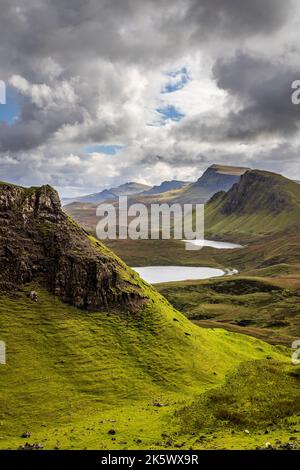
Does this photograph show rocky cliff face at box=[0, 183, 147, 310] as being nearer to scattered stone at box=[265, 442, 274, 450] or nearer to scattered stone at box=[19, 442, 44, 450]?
scattered stone at box=[19, 442, 44, 450]

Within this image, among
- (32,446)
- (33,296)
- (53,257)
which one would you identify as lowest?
(32,446)

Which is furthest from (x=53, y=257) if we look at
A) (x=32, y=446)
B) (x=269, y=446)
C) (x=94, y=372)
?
(x=269, y=446)

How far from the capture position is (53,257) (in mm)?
85000

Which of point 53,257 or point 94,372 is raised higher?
point 53,257

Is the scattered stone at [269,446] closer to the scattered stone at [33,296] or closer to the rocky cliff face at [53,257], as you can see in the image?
the rocky cliff face at [53,257]

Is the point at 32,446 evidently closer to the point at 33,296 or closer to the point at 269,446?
the point at 269,446

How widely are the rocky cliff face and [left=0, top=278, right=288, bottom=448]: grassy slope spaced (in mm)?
3007

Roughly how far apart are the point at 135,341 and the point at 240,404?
2796cm

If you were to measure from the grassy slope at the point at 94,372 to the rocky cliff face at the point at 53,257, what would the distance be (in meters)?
3.01

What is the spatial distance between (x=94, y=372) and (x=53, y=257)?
81.4 feet

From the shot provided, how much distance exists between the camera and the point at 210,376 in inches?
3157

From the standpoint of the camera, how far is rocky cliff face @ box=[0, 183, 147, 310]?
8219cm

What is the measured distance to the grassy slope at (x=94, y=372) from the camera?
56.7 meters
